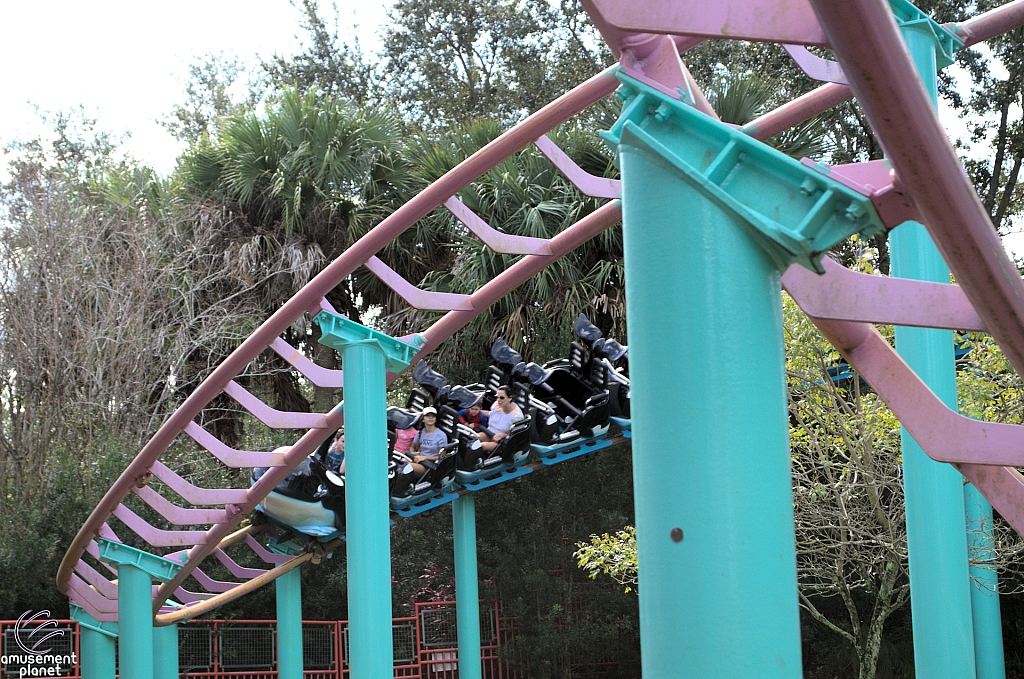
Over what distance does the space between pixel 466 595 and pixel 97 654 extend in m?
2.91

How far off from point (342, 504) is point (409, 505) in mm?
634

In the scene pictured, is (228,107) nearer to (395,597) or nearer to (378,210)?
(378,210)

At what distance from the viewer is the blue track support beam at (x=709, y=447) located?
1465 millimetres

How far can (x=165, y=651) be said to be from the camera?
8422 mm

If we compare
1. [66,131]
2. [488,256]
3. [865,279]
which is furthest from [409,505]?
[66,131]

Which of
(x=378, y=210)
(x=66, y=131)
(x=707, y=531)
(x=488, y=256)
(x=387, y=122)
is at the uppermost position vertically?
(x=66, y=131)

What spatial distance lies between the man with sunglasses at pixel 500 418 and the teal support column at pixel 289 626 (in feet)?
5.86

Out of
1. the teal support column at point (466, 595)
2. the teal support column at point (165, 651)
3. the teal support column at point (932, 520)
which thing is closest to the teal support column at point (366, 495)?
the teal support column at point (932, 520)

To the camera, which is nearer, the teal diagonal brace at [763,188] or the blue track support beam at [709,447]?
the blue track support beam at [709,447]

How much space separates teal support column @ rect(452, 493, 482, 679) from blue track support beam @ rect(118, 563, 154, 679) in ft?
Answer: 7.98

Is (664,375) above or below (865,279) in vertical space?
below

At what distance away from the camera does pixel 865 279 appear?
71.2 inches

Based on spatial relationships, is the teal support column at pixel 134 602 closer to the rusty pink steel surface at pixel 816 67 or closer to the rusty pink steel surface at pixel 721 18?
the rusty pink steel surface at pixel 816 67

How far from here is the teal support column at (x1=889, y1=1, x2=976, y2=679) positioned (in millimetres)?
3387
